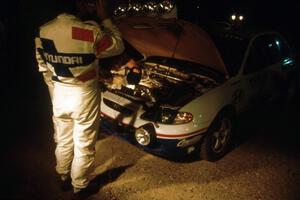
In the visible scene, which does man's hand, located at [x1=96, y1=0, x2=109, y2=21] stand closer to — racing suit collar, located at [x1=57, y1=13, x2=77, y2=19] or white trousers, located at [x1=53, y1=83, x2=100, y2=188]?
racing suit collar, located at [x1=57, y1=13, x2=77, y2=19]

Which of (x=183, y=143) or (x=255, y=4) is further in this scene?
(x=255, y=4)

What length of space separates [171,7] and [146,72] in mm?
998

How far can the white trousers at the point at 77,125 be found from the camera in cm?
312

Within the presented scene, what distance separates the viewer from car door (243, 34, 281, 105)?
15.4 feet

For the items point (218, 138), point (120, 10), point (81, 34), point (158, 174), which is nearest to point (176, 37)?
point (120, 10)

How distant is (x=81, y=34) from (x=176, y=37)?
199 centimetres

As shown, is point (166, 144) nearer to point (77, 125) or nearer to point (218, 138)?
point (218, 138)

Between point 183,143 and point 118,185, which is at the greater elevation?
point 183,143

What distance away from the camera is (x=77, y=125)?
3.24 m

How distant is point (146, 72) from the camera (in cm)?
493

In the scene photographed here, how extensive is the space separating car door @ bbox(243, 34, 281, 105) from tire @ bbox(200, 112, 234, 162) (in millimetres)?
608

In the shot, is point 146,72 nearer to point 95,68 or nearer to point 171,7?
point 171,7

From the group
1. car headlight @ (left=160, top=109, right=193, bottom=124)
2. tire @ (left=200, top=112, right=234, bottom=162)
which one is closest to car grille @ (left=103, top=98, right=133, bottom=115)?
car headlight @ (left=160, top=109, right=193, bottom=124)

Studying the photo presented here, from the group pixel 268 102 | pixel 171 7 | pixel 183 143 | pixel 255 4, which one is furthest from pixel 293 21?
pixel 183 143
